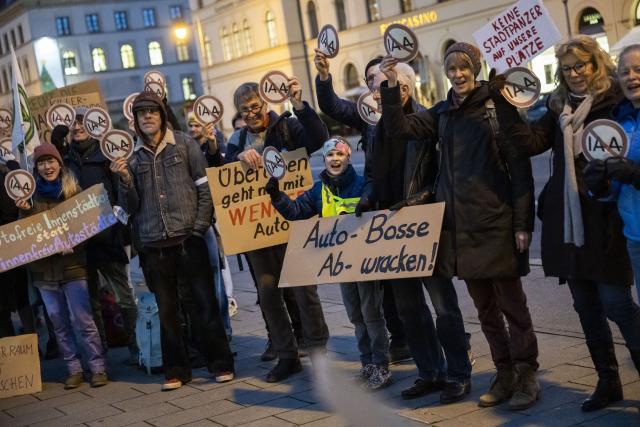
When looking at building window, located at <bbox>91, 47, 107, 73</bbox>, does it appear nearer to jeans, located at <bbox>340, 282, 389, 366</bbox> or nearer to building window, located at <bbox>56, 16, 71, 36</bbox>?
building window, located at <bbox>56, 16, 71, 36</bbox>

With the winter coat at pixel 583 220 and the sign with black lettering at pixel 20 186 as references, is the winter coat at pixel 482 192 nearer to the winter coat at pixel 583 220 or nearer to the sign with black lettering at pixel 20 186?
the winter coat at pixel 583 220

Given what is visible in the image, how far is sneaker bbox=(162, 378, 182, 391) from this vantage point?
24.7ft

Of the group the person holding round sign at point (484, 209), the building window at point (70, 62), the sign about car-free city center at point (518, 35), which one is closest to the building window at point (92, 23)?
the building window at point (70, 62)

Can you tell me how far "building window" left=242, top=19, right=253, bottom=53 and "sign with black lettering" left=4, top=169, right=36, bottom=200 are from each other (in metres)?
57.5

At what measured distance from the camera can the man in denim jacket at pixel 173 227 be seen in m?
7.35

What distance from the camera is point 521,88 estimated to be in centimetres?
541

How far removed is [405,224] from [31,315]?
4.21 metres

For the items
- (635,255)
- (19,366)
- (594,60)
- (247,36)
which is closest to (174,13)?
(247,36)

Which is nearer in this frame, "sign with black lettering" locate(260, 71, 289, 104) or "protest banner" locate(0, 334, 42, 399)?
"sign with black lettering" locate(260, 71, 289, 104)

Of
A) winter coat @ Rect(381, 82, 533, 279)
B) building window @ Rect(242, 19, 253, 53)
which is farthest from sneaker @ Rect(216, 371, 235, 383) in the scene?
building window @ Rect(242, 19, 253, 53)

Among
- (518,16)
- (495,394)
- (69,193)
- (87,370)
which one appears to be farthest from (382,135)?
(87,370)

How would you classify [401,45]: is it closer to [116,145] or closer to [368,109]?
[368,109]

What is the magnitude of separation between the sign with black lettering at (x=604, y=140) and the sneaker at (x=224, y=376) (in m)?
3.47

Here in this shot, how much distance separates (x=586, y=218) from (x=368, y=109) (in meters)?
1.90
